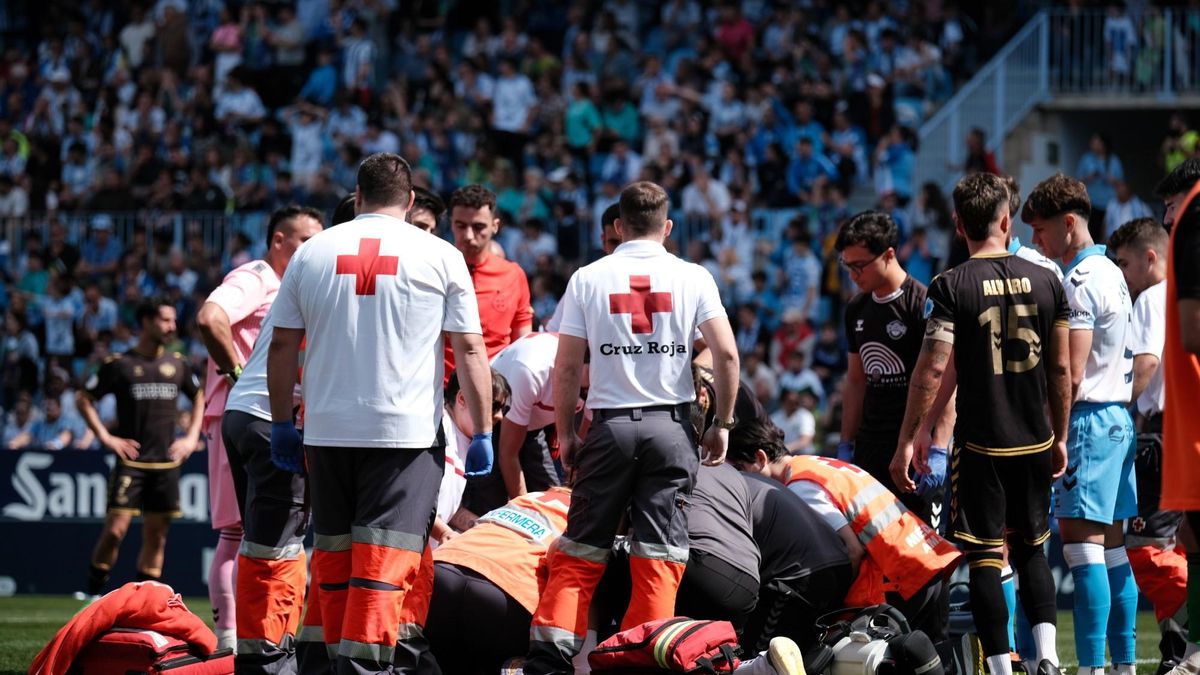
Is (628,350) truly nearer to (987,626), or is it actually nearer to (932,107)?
(987,626)

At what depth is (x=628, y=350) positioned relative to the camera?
22.6ft

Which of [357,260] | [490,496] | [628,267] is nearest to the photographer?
[357,260]

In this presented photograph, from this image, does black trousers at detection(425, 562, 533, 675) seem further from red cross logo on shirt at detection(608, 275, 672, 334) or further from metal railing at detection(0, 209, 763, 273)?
metal railing at detection(0, 209, 763, 273)

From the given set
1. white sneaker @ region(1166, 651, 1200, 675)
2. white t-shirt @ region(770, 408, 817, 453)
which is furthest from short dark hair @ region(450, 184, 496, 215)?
white t-shirt @ region(770, 408, 817, 453)

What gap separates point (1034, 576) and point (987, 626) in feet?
1.34

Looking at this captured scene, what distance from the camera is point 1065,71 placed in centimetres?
2036

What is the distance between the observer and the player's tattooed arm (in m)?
6.84

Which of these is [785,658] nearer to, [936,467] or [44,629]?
[936,467]

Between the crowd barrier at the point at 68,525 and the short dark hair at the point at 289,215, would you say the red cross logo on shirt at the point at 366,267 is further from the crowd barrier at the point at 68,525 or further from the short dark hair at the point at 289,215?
the crowd barrier at the point at 68,525

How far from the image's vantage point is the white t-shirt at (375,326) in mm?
6457

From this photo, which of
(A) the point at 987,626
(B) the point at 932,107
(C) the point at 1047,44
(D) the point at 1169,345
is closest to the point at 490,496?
(A) the point at 987,626

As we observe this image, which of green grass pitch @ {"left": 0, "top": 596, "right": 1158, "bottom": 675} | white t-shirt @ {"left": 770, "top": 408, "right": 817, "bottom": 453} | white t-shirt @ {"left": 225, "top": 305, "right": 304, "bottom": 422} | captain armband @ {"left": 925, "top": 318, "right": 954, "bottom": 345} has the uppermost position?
captain armband @ {"left": 925, "top": 318, "right": 954, "bottom": 345}

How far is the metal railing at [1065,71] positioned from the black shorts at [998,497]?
12328mm

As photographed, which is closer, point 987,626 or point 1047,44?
point 987,626
